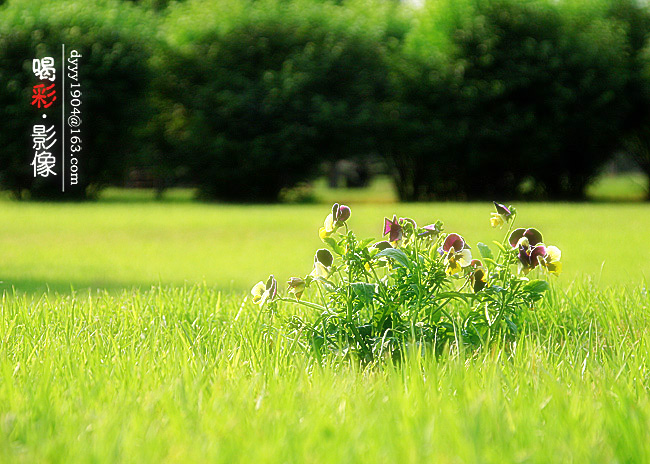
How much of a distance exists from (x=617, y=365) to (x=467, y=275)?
0.71 m

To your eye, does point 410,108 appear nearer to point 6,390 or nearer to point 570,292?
point 570,292

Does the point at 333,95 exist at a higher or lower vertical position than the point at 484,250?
higher

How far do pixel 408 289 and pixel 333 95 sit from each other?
1635 cm

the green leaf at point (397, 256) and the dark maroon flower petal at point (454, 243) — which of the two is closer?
the green leaf at point (397, 256)

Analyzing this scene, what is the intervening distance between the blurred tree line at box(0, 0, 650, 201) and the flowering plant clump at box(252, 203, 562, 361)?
49.4 ft

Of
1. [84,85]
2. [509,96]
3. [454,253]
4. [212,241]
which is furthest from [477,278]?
[509,96]

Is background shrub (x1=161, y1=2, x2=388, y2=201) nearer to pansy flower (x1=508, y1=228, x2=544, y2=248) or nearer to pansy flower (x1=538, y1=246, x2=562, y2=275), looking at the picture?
pansy flower (x1=508, y1=228, x2=544, y2=248)

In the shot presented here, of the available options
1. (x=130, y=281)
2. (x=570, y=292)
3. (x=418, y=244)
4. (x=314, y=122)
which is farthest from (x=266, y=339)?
(x=314, y=122)

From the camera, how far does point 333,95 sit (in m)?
19.0

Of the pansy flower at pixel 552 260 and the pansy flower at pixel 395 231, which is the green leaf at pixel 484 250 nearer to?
the pansy flower at pixel 552 260

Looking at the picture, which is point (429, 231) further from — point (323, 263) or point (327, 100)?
point (327, 100)

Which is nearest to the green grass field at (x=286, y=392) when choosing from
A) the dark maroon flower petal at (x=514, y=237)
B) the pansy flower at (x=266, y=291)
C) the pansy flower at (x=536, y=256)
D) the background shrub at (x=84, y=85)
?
the pansy flower at (x=266, y=291)

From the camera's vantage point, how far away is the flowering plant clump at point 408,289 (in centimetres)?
302

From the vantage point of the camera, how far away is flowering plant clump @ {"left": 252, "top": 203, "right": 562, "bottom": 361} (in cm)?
302
